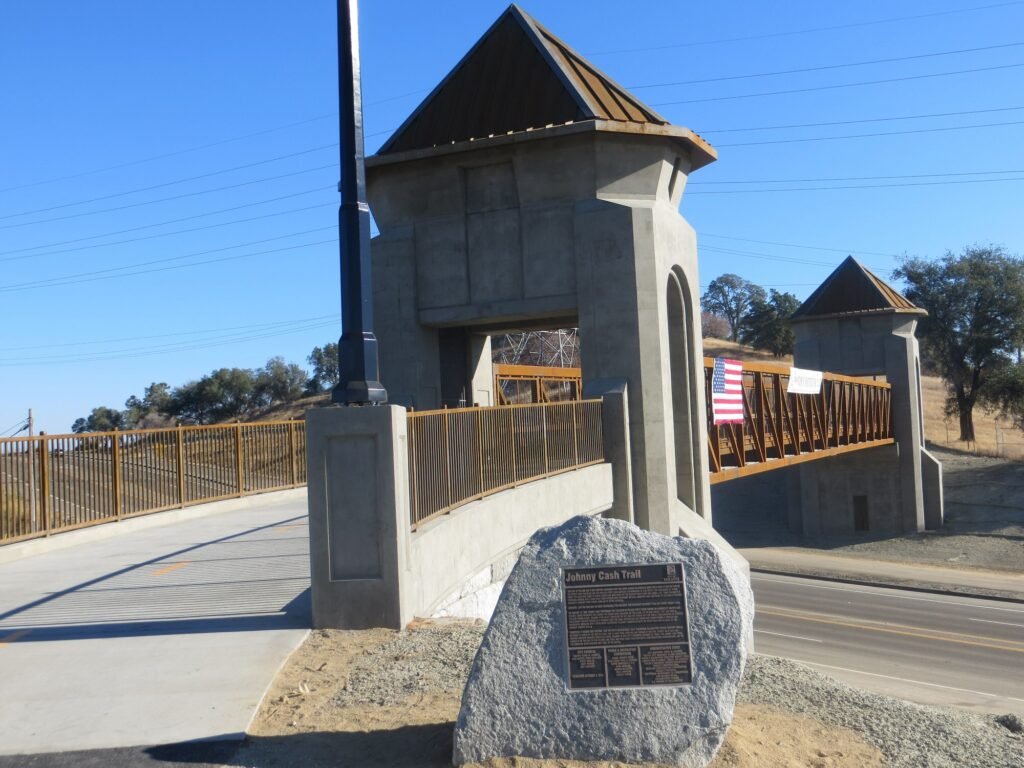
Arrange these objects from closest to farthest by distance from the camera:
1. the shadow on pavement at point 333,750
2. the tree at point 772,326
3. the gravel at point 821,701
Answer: the shadow on pavement at point 333,750
the gravel at point 821,701
the tree at point 772,326

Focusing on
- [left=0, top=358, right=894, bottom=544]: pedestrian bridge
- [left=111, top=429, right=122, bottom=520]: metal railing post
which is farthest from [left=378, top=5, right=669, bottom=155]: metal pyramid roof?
[left=111, top=429, right=122, bottom=520]: metal railing post

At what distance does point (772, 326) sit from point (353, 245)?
368 ft

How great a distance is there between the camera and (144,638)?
8.28m

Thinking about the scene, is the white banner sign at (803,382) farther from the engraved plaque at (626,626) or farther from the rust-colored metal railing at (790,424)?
the engraved plaque at (626,626)

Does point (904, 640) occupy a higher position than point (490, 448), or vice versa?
point (490, 448)

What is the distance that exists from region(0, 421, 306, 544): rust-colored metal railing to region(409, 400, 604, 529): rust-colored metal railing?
22.6 feet

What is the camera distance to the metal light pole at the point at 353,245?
8.68 meters

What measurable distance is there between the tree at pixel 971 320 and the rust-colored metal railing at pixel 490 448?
196ft

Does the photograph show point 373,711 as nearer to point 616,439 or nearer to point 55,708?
point 55,708

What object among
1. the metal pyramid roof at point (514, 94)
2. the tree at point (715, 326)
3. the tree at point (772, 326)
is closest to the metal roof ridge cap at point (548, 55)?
the metal pyramid roof at point (514, 94)

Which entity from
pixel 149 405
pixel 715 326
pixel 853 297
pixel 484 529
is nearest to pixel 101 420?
pixel 149 405

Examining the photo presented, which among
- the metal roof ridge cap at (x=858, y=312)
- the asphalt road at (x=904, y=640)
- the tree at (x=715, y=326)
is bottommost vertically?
the asphalt road at (x=904, y=640)

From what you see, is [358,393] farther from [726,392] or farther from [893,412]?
[893,412]

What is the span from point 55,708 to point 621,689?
13.3ft
